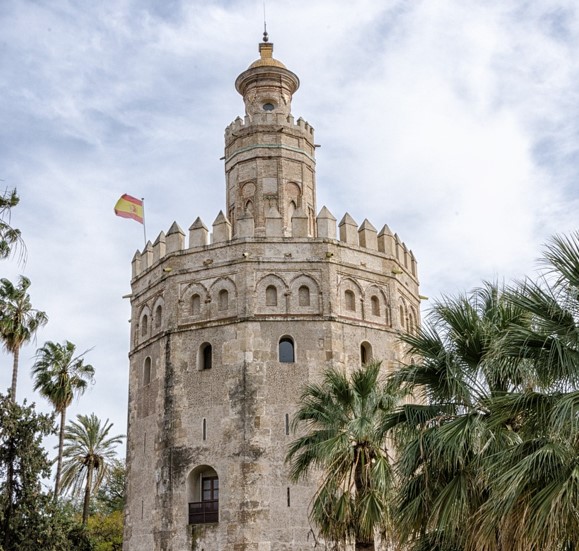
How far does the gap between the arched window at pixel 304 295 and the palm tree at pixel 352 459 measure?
752cm

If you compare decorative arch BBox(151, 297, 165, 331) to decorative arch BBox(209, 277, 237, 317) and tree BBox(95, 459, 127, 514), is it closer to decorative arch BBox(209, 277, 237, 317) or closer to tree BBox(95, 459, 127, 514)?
decorative arch BBox(209, 277, 237, 317)

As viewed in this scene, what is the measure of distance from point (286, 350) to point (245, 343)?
3.99ft

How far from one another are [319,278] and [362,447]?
373 inches

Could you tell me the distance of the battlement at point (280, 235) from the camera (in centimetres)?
2552

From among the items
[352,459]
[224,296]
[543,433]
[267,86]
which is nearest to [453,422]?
[543,433]

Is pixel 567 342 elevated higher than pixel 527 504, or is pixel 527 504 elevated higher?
pixel 567 342

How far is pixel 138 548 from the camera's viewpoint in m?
24.1

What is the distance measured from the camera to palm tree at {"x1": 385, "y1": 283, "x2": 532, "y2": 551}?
1085 cm

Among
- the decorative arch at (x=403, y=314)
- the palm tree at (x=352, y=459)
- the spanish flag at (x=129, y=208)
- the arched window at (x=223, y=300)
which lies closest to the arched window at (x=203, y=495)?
the arched window at (x=223, y=300)

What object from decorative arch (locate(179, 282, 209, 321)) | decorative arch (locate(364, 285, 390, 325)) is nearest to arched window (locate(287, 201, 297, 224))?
decorative arch (locate(364, 285, 390, 325))

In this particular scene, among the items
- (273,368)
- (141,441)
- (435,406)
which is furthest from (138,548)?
(435,406)

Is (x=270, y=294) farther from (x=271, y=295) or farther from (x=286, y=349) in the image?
(x=286, y=349)

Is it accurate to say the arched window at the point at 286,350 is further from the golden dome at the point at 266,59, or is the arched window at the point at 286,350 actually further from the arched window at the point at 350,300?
the golden dome at the point at 266,59

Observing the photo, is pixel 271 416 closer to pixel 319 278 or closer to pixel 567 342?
pixel 319 278
